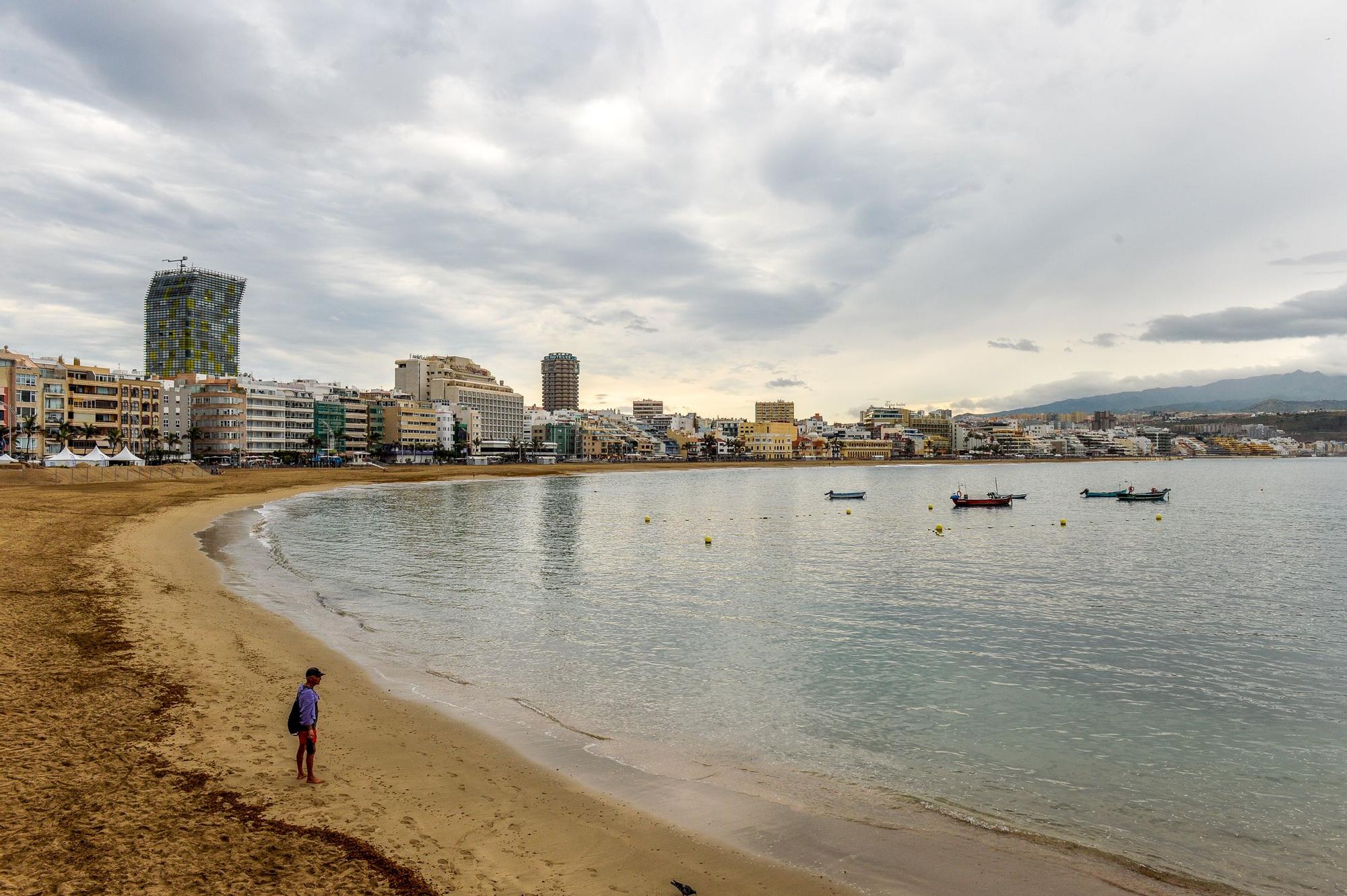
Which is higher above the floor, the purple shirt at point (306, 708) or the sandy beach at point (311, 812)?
the purple shirt at point (306, 708)

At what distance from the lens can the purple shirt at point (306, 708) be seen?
419 inches

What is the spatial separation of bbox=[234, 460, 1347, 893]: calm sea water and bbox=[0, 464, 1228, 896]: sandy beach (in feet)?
6.90

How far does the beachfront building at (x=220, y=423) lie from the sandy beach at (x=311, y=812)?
453 feet

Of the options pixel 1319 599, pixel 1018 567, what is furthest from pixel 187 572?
pixel 1319 599

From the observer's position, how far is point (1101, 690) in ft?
59.1

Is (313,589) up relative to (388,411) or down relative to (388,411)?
down

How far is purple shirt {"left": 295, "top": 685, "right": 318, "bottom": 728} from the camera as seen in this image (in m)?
10.6

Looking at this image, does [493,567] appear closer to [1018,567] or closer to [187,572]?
[187,572]

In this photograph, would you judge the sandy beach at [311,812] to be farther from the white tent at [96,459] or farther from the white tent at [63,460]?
the white tent at [96,459]

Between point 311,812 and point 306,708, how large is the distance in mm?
1509

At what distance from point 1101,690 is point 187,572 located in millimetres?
32060

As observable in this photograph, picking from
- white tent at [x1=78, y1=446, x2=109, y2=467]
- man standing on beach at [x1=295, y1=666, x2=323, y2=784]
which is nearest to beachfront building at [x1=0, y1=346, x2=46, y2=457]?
white tent at [x1=78, y1=446, x2=109, y2=467]

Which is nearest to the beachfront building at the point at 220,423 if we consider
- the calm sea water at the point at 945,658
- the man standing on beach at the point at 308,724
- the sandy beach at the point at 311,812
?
the calm sea water at the point at 945,658

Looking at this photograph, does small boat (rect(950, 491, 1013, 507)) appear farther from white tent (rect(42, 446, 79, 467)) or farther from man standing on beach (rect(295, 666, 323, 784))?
white tent (rect(42, 446, 79, 467))
